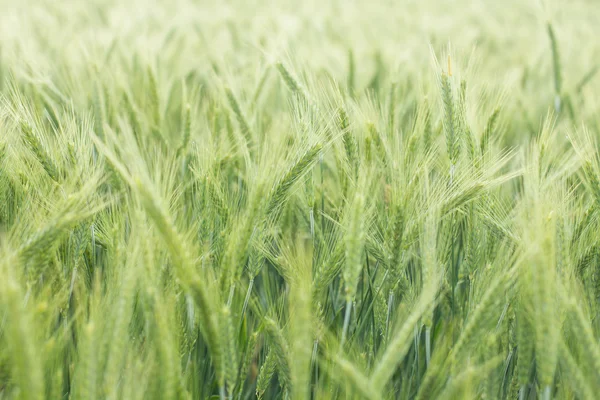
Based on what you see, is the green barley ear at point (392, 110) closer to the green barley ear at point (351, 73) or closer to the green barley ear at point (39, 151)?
the green barley ear at point (351, 73)

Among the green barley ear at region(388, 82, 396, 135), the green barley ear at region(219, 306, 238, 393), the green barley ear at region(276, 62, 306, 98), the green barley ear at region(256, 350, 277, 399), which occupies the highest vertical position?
the green barley ear at region(276, 62, 306, 98)

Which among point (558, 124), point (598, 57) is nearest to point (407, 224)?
point (558, 124)

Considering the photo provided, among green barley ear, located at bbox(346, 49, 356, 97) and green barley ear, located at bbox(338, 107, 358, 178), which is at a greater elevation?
green barley ear, located at bbox(346, 49, 356, 97)

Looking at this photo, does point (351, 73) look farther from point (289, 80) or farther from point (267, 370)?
point (267, 370)

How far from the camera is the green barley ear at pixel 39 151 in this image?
117cm

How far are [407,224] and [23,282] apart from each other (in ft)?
2.64

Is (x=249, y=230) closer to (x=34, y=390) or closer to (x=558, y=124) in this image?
(x=34, y=390)

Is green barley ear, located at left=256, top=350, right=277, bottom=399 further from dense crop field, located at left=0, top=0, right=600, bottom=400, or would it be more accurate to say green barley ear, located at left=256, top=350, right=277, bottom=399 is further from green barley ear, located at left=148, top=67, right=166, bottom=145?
green barley ear, located at left=148, top=67, right=166, bottom=145

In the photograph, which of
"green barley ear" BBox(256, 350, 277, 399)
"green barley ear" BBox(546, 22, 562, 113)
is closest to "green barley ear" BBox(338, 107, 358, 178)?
"green barley ear" BBox(256, 350, 277, 399)

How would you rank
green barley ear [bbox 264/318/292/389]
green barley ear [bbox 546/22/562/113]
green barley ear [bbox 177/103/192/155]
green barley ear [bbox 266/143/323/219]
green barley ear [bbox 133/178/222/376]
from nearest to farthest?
green barley ear [bbox 133/178/222/376], green barley ear [bbox 264/318/292/389], green barley ear [bbox 266/143/323/219], green barley ear [bbox 177/103/192/155], green barley ear [bbox 546/22/562/113]

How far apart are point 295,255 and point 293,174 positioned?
307mm

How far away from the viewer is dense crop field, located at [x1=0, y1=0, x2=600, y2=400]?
34.6 inches

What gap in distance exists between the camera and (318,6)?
5.32m

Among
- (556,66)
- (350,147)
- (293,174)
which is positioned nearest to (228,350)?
(293,174)
